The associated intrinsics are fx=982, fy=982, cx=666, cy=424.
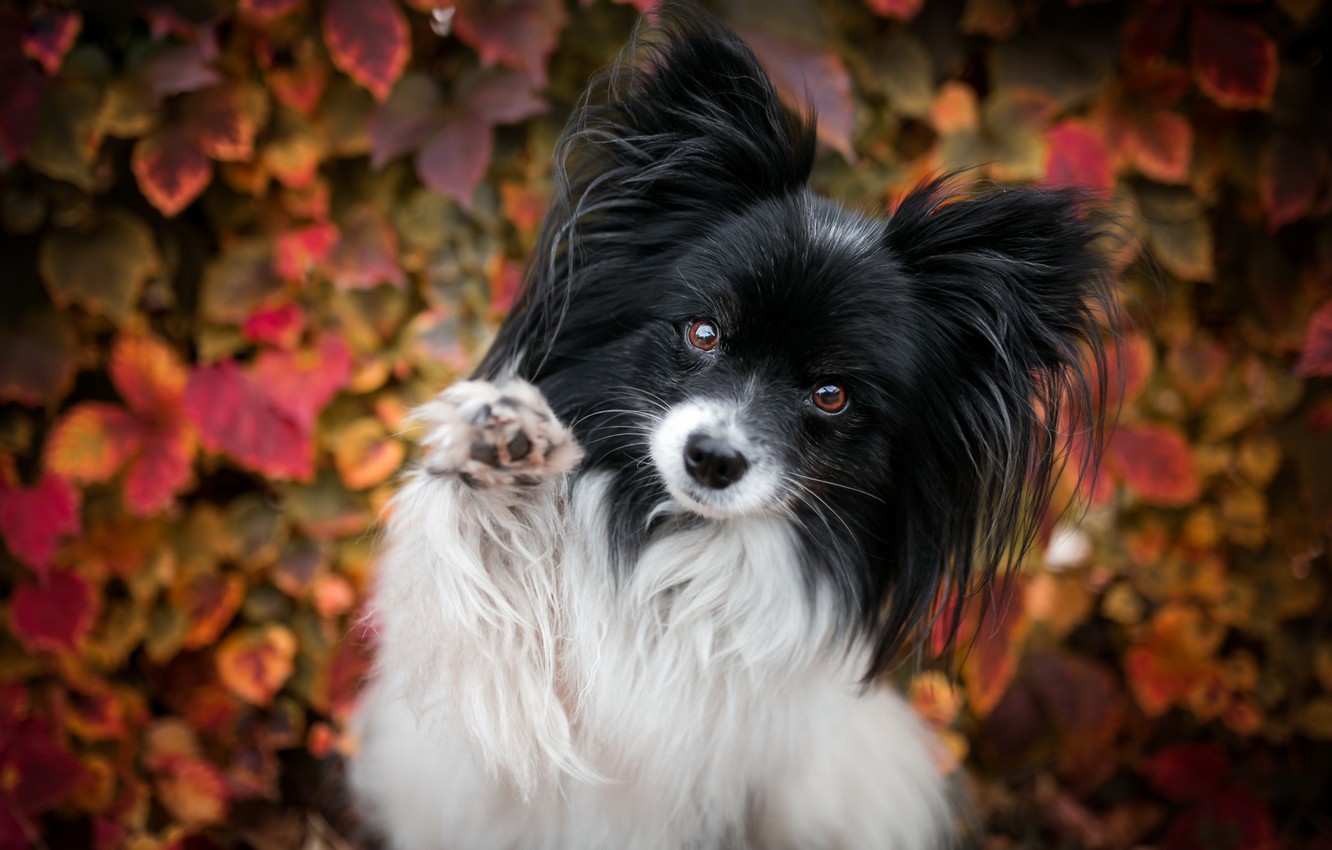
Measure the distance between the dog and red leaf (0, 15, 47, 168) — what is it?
4.03 feet

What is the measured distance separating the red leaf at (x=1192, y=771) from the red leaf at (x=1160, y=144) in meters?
1.70

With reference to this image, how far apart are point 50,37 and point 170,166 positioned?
0.36 metres

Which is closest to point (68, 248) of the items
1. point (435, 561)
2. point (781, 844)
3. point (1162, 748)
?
point (435, 561)

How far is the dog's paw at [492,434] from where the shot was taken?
149 cm

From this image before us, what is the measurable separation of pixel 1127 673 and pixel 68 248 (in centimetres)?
320

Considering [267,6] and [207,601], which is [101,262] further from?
[207,601]

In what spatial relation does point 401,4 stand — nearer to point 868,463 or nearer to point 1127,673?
point 868,463

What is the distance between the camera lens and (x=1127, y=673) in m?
3.05

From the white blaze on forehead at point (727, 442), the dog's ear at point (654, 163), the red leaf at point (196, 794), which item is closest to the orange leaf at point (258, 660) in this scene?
the red leaf at point (196, 794)

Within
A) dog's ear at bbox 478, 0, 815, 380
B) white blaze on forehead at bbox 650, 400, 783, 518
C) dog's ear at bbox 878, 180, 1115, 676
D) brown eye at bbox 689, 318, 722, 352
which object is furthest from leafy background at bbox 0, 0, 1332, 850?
white blaze on forehead at bbox 650, 400, 783, 518

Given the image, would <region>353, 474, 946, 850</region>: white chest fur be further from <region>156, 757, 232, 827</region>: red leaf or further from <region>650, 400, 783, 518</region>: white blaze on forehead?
<region>156, 757, 232, 827</region>: red leaf

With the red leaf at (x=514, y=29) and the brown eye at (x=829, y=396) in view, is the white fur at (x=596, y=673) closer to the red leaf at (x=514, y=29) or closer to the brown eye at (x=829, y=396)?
the brown eye at (x=829, y=396)

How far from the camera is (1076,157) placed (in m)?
2.51

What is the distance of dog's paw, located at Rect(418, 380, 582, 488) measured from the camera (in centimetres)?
149
